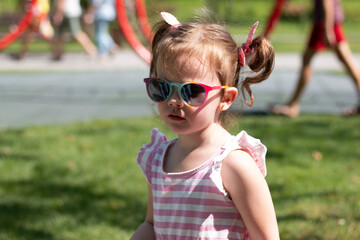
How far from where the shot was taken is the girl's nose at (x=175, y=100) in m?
1.72

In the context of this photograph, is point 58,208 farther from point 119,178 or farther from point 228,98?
point 228,98

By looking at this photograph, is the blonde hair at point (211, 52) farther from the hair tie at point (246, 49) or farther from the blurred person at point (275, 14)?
the blurred person at point (275, 14)

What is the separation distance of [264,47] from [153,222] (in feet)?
2.59

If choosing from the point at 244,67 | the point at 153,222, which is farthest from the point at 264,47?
the point at 153,222

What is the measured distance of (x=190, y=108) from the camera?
1730mm

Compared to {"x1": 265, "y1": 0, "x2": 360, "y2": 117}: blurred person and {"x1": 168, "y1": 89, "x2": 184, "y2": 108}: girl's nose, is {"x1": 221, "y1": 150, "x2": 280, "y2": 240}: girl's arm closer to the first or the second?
{"x1": 168, "y1": 89, "x2": 184, "y2": 108}: girl's nose

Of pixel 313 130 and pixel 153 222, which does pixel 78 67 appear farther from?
pixel 153 222

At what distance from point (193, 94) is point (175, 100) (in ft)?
0.21

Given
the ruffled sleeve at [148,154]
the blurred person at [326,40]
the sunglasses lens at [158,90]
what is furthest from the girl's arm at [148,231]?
the blurred person at [326,40]

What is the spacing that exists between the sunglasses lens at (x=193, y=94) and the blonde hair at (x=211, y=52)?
62 mm

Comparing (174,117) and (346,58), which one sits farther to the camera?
(346,58)

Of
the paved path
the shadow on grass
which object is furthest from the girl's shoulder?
the paved path

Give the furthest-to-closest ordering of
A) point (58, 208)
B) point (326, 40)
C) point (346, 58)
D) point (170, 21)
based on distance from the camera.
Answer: point (346, 58) → point (326, 40) → point (58, 208) → point (170, 21)

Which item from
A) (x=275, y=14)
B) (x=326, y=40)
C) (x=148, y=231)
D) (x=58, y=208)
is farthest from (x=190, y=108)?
(x=275, y=14)
